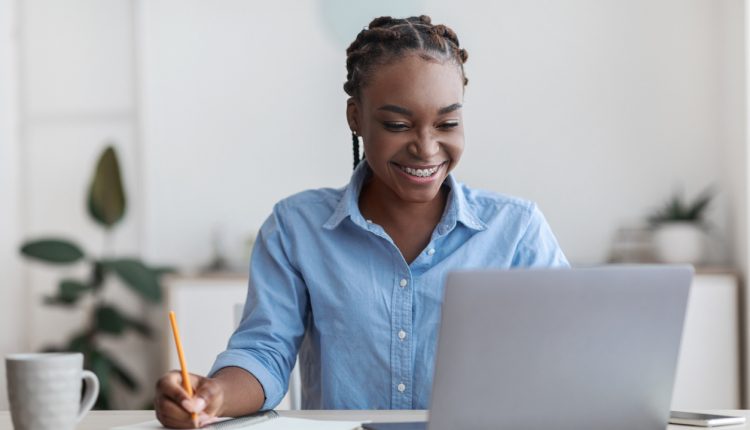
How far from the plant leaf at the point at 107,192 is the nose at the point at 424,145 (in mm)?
2628

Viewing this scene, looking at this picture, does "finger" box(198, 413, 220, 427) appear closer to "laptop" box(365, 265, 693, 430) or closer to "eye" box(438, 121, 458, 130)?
"laptop" box(365, 265, 693, 430)

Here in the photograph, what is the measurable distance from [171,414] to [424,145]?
584mm

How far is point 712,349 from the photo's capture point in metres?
3.53

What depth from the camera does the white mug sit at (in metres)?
1.13

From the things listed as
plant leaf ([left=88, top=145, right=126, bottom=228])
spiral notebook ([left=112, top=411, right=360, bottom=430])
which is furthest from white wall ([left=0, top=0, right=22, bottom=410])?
spiral notebook ([left=112, top=411, right=360, bottom=430])

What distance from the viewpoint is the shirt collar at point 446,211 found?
1712mm

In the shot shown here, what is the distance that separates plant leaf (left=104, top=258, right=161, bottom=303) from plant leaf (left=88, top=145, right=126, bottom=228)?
0.23 m

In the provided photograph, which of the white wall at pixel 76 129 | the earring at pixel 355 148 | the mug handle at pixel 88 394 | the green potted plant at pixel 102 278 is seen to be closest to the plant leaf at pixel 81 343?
the green potted plant at pixel 102 278

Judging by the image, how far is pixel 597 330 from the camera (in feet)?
3.55

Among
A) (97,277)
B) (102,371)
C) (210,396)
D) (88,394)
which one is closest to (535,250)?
(210,396)

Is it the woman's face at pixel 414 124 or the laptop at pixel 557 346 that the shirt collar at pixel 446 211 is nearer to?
the woman's face at pixel 414 124

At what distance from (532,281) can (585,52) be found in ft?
9.92

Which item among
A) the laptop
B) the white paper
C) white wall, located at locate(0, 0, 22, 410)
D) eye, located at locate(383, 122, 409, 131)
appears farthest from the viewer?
white wall, located at locate(0, 0, 22, 410)

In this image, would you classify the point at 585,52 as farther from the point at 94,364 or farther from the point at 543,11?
the point at 94,364
